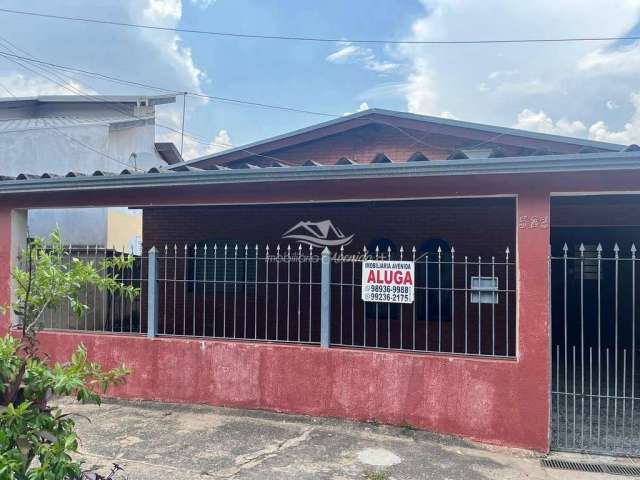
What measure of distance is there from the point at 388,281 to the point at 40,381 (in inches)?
150

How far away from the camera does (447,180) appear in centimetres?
557

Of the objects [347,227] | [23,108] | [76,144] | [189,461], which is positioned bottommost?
[189,461]

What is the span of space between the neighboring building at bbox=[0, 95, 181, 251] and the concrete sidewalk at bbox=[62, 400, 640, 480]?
35.7 feet

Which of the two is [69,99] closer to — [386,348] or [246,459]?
[386,348]

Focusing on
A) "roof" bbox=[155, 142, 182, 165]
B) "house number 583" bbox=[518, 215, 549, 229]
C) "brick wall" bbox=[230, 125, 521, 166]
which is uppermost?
"roof" bbox=[155, 142, 182, 165]

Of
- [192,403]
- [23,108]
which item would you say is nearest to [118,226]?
[23,108]

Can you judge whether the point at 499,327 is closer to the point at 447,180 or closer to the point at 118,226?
the point at 447,180

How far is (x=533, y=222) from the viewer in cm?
525

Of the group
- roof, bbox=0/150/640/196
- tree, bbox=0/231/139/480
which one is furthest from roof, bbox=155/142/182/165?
tree, bbox=0/231/139/480

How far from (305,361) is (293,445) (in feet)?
3.39

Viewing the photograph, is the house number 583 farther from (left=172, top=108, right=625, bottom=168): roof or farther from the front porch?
(left=172, top=108, right=625, bottom=168): roof

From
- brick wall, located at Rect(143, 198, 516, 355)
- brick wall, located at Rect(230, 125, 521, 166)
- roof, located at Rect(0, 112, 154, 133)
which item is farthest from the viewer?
roof, located at Rect(0, 112, 154, 133)

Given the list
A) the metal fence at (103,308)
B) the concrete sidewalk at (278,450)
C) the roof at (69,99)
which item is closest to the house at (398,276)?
the concrete sidewalk at (278,450)

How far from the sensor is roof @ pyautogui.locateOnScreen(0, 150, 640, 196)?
4.78 m
